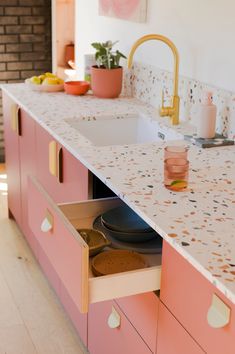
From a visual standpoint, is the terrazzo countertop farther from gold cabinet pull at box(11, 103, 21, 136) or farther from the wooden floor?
the wooden floor

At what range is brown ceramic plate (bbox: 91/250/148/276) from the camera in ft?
5.27

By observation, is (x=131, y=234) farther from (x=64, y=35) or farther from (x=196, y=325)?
(x=64, y=35)

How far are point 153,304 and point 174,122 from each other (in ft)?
3.67

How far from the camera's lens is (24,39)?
429cm

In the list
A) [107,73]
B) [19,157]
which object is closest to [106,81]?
[107,73]

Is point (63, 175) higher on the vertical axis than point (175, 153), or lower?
lower

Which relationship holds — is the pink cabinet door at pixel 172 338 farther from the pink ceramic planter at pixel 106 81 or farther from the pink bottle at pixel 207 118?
the pink ceramic planter at pixel 106 81

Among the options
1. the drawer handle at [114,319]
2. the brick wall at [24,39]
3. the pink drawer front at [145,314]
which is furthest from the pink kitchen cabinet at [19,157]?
the pink drawer front at [145,314]

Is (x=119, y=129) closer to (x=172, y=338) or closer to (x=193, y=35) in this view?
(x=193, y=35)

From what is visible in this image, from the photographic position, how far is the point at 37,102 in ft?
9.43

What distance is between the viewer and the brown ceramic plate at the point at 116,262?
161 cm

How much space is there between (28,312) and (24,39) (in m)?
2.40

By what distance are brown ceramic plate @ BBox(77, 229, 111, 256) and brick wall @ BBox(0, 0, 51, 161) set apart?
2.84 meters

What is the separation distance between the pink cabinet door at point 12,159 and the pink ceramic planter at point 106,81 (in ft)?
1.57
